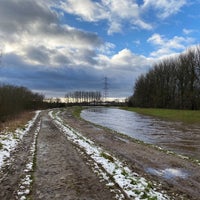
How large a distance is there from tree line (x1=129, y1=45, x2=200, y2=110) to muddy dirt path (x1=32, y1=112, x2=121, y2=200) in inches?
2384

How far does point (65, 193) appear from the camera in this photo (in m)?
7.51

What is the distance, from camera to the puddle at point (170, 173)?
10.0 metres

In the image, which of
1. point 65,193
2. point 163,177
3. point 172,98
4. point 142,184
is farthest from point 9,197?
point 172,98

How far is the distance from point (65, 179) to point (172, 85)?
78.1 m

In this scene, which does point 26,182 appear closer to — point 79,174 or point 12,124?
point 79,174

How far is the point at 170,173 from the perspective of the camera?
34.4 feet

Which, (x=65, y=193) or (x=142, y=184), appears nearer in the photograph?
(x=65, y=193)

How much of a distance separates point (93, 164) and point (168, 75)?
3092 inches

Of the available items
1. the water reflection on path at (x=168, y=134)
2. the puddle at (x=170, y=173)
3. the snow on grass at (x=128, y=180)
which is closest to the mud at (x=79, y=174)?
the puddle at (x=170, y=173)

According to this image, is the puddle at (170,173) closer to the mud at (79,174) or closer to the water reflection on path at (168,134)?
the mud at (79,174)

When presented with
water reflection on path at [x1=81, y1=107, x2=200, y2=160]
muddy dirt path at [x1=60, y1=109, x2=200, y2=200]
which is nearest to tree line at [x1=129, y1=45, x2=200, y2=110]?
water reflection on path at [x1=81, y1=107, x2=200, y2=160]

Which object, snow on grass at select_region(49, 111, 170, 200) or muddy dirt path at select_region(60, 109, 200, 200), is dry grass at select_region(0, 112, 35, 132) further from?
snow on grass at select_region(49, 111, 170, 200)

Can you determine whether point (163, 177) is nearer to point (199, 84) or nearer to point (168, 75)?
point (199, 84)

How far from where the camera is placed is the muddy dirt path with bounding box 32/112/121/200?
7347mm
